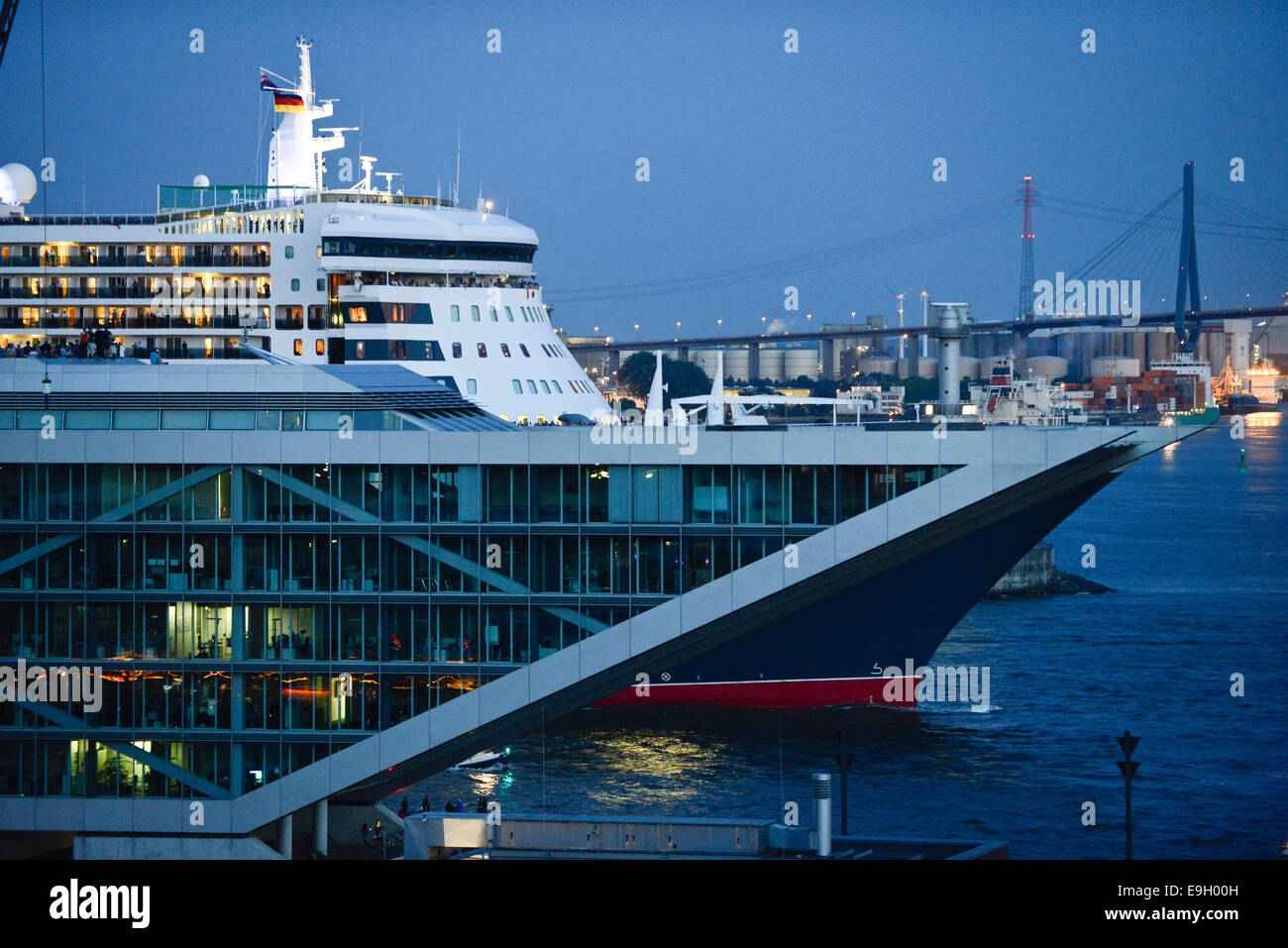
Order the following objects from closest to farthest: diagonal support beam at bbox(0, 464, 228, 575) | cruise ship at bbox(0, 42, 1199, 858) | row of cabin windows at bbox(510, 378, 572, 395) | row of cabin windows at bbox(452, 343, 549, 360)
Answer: cruise ship at bbox(0, 42, 1199, 858) → diagonal support beam at bbox(0, 464, 228, 575) → row of cabin windows at bbox(452, 343, 549, 360) → row of cabin windows at bbox(510, 378, 572, 395)

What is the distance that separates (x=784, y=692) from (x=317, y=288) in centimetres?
1917

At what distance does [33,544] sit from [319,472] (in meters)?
4.02

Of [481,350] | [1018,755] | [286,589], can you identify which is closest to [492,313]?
[481,350]

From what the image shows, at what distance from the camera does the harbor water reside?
2850 cm

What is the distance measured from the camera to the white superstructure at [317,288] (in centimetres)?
4400

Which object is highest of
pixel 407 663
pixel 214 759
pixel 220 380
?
pixel 220 380

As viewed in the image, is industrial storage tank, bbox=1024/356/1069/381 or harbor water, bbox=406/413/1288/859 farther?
industrial storage tank, bbox=1024/356/1069/381

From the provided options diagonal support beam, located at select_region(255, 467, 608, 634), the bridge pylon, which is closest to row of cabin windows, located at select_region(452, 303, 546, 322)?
diagonal support beam, located at select_region(255, 467, 608, 634)

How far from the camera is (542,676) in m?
Result: 20.6

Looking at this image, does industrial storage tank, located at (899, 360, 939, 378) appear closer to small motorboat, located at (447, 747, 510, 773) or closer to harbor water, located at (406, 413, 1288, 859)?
harbor water, located at (406, 413, 1288, 859)

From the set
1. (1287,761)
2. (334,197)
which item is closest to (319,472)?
(1287,761)

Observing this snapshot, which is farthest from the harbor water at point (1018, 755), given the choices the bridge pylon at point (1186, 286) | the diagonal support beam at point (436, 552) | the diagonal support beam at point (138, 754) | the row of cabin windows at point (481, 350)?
the bridge pylon at point (1186, 286)

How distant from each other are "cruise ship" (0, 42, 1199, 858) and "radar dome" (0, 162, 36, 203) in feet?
103

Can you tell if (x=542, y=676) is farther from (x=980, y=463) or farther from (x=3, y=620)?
(x=3, y=620)
